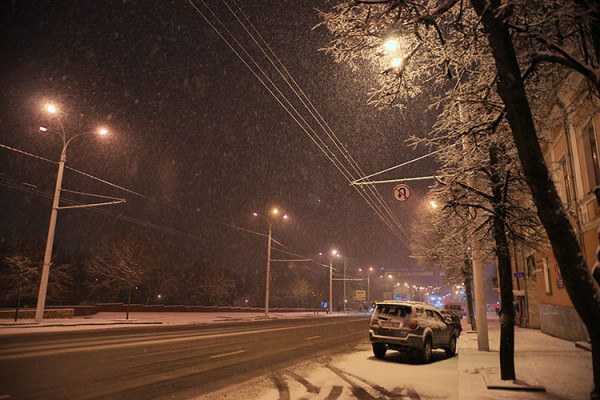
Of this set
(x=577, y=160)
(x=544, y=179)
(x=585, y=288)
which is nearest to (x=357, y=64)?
(x=544, y=179)

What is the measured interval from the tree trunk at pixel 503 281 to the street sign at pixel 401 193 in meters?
7.34

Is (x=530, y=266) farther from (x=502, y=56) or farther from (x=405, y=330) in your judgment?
(x=502, y=56)

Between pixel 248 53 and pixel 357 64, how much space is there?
19.8 ft

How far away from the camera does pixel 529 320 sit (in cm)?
2780

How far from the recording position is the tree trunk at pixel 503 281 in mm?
8516

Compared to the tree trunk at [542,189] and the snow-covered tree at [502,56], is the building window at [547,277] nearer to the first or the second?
the snow-covered tree at [502,56]

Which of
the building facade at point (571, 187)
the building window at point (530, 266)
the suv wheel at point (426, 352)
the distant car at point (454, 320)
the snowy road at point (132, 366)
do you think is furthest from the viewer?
the building window at point (530, 266)

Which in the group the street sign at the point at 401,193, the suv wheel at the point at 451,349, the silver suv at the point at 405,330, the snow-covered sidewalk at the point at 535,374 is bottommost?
the suv wheel at the point at 451,349

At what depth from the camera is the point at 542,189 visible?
5117 millimetres

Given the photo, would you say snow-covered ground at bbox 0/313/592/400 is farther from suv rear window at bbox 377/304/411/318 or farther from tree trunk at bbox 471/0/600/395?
tree trunk at bbox 471/0/600/395

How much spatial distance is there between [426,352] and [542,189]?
30.0 ft

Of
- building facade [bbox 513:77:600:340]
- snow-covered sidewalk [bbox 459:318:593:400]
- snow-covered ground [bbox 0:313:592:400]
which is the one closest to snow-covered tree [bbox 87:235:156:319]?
snow-covered ground [bbox 0:313:592:400]

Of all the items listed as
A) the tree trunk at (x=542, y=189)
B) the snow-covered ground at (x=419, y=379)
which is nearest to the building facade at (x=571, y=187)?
the tree trunk at (x=542, y=189)

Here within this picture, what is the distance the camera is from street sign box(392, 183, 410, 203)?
1694 centimetres
